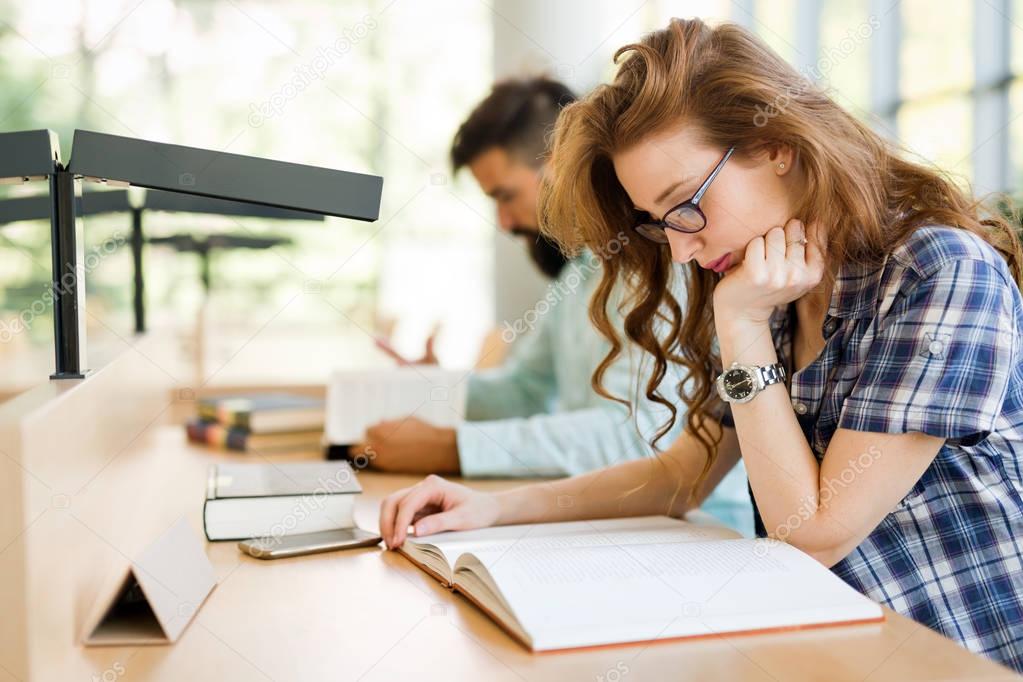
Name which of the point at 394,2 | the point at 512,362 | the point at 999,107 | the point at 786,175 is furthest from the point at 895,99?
the point at 786,175

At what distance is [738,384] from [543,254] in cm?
148

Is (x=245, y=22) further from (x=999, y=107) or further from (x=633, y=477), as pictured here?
(x=633, y=477)

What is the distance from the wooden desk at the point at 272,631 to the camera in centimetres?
69

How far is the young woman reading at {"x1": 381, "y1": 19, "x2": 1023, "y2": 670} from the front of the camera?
1.00m

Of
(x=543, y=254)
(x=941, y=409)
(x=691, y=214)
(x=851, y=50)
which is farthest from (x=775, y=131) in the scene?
(x=851, y=50)

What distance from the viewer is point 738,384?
111 centimetres

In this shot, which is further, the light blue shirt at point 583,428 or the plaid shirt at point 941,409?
the light blue shirt at point 583,428

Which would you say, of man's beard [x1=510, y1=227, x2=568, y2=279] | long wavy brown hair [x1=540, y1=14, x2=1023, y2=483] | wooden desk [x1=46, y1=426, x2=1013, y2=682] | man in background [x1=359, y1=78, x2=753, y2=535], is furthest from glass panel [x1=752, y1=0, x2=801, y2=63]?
wooden desk [x1=46, y1=426, x2=1013, y2=682]

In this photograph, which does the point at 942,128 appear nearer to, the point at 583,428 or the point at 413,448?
the point at 583,428

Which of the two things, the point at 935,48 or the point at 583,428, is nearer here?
the point at 583,428

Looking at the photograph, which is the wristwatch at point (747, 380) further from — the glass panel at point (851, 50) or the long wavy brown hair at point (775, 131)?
the glass panel at point (851, 50)

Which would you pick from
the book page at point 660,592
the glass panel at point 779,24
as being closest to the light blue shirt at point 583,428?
the book page at point 660,592

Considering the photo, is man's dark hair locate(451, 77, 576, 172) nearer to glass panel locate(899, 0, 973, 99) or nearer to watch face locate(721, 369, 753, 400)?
watch face locate(721, 369, 753, 400)

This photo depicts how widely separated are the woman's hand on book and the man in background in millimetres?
326
